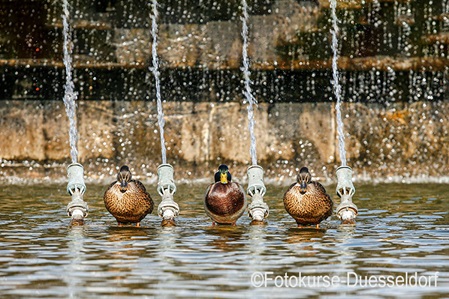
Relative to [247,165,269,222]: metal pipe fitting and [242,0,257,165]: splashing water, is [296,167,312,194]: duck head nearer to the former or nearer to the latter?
[247,165,269,222]: metal pipe fitting

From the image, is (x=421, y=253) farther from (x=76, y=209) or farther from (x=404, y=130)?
(x=404, y=130)

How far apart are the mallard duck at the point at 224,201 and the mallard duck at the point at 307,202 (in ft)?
1.83

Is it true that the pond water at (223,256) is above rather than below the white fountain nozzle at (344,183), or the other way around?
below

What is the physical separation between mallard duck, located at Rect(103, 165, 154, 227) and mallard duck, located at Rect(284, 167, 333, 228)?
5.20 feet

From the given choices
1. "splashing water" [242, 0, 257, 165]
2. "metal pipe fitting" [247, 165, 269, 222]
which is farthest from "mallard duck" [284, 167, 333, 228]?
"splashing water" [242, 0, 257, 165]

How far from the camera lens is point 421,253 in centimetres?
1166

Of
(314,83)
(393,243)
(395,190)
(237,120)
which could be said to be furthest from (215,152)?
(393,243)

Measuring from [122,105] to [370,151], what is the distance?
14.4 ft

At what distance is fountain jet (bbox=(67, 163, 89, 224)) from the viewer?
14.3 m

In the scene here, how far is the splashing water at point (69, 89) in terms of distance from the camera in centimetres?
2172

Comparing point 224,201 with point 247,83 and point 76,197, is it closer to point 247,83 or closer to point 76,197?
point 76,197

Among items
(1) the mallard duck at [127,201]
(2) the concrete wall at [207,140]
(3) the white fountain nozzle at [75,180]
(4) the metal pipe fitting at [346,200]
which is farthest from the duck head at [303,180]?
(2) the concrete wall at [207,140]

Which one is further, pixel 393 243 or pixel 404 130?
pixel 404 130

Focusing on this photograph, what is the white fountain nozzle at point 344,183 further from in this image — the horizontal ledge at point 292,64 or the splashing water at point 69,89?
the splashing water at point 69,89
